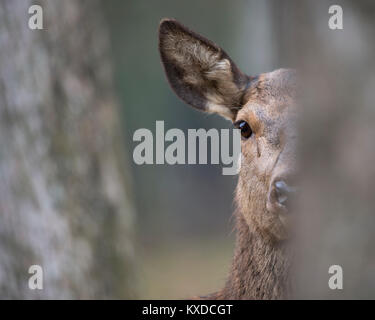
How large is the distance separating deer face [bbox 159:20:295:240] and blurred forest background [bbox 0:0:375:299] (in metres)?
0.40

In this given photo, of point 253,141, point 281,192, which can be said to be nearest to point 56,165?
point 253,141

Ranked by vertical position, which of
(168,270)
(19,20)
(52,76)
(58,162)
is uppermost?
(19,20)

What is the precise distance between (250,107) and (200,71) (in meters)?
0.74

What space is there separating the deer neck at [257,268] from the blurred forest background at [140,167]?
1.18 metres

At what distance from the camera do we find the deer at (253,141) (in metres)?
4.29

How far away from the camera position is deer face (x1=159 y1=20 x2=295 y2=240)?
424cm

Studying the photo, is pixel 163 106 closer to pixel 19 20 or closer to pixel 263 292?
pixel 19 20

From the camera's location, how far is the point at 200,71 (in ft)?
17.6

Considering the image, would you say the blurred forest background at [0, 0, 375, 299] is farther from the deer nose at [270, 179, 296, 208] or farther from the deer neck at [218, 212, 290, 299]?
the deer neck at [218, 212, 290, 299]

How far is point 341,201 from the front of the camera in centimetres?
228

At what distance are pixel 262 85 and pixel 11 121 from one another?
321 centimetres

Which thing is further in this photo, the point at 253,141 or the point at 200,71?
the point at 200,71

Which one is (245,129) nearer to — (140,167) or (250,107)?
(250,107)
